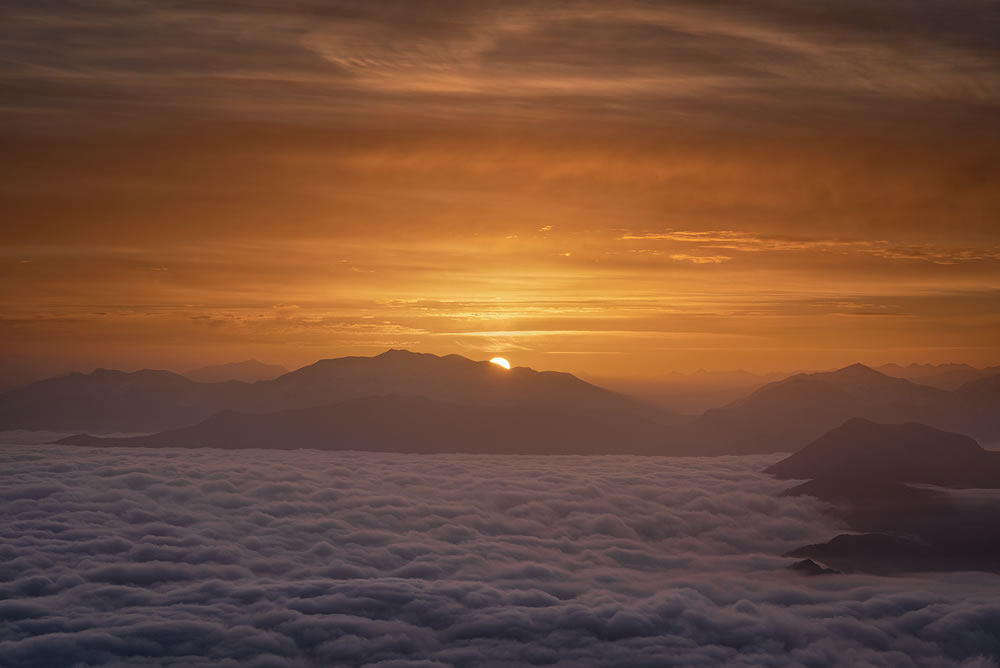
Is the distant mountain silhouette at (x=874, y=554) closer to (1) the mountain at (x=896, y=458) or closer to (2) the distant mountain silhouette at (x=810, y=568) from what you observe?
(2) the distant mountain silhouette at (x=810, y=568)

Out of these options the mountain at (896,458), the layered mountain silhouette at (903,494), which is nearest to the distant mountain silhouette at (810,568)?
the layered mountain silhouette at (903,494)

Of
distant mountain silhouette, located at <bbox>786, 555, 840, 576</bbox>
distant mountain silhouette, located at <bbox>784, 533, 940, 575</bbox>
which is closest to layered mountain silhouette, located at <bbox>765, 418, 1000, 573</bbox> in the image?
distant mountain silhouette, located at <bbox>784, 533, 940, 575</bbox>

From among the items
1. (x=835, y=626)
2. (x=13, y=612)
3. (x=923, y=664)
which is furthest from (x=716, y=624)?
(x=13, y=612)

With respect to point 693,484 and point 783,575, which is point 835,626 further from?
point 693,484

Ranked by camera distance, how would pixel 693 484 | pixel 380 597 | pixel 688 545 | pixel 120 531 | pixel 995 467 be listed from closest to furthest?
1. pixel 380 597
2. pixel 120 531
3. pixel 688 545
4. pixel 693 484
5. pixel 995 467

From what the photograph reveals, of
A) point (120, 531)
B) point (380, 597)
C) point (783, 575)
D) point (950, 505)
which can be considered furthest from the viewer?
point (950, 505)

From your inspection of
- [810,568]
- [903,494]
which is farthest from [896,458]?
[810,568]

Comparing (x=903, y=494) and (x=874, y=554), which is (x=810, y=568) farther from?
(x=903, y=494)
